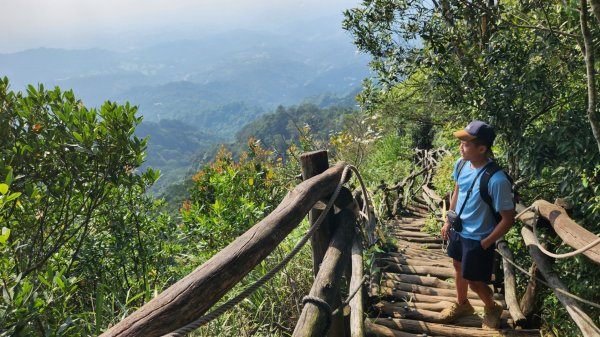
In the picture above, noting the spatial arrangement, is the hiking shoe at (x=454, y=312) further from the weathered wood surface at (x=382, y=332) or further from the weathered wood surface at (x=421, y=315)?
the weathered wood surface at (x=382, y=332)

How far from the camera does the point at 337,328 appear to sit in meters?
2.93

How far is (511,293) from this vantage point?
3600 mm

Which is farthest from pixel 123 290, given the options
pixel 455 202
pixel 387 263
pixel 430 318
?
pixel 455 202

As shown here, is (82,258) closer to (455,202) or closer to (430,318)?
(430,318)

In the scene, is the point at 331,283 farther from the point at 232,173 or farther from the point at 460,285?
the point at 232,173

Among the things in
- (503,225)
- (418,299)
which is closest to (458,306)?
(418,299)

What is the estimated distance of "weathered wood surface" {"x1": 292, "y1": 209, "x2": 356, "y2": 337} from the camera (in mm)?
2123

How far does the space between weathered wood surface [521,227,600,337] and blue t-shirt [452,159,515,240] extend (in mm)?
524

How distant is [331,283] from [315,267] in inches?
26.2

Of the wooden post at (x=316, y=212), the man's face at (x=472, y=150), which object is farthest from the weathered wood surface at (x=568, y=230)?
the wooden post at (x=316, y=212)

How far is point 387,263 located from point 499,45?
297cm

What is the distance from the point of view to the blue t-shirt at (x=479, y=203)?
306cm

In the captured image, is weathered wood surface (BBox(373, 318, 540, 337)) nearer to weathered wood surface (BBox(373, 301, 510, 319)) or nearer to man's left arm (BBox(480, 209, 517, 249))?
weathered wood surface (BBox(373, 301, 510, 319))

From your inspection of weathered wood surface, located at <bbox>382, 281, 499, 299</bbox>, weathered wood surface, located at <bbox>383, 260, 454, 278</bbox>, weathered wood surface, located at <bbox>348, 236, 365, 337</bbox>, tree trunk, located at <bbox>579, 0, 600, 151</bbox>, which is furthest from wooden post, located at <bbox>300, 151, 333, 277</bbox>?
weathered wood surface, located at <bbox>383, 260, 454, 278</bbox>
